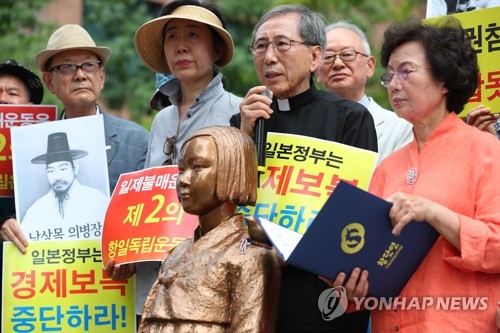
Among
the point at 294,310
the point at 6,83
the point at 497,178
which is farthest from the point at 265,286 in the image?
the point at 6,83

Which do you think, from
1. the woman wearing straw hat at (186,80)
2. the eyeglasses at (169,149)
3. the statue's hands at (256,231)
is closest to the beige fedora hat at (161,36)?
the woman wearing straw hat at (186,80)

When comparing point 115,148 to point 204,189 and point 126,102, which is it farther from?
point 126,102

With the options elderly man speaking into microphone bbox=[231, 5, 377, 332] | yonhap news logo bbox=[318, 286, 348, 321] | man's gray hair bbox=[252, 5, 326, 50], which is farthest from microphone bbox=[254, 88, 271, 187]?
yonhap news logo bbox=[318, 286, 348, 321]

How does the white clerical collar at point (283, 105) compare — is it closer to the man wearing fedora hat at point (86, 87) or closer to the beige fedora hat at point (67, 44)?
the man wearing fedora hat at point (86, 87)

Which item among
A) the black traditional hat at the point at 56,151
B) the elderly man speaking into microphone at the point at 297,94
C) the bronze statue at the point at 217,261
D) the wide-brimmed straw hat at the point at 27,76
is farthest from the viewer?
the wide-brimmed straw hat at the point at 27,76

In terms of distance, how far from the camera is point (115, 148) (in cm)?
612

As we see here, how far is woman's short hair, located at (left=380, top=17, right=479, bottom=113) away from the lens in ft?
13.8

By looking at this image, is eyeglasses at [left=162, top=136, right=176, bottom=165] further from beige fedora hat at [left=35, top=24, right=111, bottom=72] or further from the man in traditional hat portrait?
beige fedora hat at [left=35, top=24, right=111, bottom=72]

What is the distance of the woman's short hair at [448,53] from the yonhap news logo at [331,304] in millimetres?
979

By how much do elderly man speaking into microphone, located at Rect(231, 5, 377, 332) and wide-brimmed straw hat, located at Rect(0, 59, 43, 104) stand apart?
8.35 feet

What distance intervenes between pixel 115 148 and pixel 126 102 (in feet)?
38.6

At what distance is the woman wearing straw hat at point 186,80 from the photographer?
18.0 feet

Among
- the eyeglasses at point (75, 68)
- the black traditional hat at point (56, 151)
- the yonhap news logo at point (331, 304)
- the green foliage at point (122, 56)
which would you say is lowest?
the yonhap news logo at point (331, 304)

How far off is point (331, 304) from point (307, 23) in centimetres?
145
